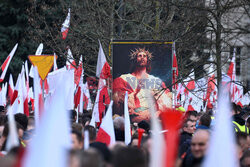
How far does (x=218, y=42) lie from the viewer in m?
10.9

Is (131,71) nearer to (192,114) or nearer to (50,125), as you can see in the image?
(192,114)

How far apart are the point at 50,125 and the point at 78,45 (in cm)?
1760

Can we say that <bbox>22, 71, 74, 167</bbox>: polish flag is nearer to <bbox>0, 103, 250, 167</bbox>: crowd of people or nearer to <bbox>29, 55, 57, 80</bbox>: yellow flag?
<bbox>0, 103, 250, 167</bbox>: crowd of people

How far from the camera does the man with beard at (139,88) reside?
42.6ft

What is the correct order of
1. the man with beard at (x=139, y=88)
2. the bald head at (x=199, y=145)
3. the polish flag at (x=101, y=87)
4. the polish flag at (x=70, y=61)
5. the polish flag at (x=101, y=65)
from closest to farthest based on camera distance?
1. the bald head at (x=199, y=145)
2. the polish flag at (x=101, y=87)
3. the polish flag at (x=101, y=65)
4. the man with beard at (x=139, y=88)
5. the polish flag at (x=70, y=61)

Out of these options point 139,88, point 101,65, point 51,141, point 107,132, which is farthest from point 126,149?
point 139,88

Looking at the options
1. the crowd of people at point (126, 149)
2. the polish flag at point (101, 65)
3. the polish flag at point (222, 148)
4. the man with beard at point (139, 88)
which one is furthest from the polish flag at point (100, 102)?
the polish flag at point (222, 148)

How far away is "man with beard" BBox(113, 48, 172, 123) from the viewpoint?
12992mm

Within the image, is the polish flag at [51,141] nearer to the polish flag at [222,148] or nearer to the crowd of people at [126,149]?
the crowd of people at [126,149]

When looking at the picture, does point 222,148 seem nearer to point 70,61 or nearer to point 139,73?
point 139,73

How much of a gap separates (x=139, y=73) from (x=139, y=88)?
0.37 meters

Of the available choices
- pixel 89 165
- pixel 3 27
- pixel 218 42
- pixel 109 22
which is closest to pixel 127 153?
pixel 89 165

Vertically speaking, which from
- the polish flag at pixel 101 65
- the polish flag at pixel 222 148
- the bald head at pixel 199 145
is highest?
the polish flag at pixel 101 65

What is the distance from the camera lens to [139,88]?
43.5 ft
